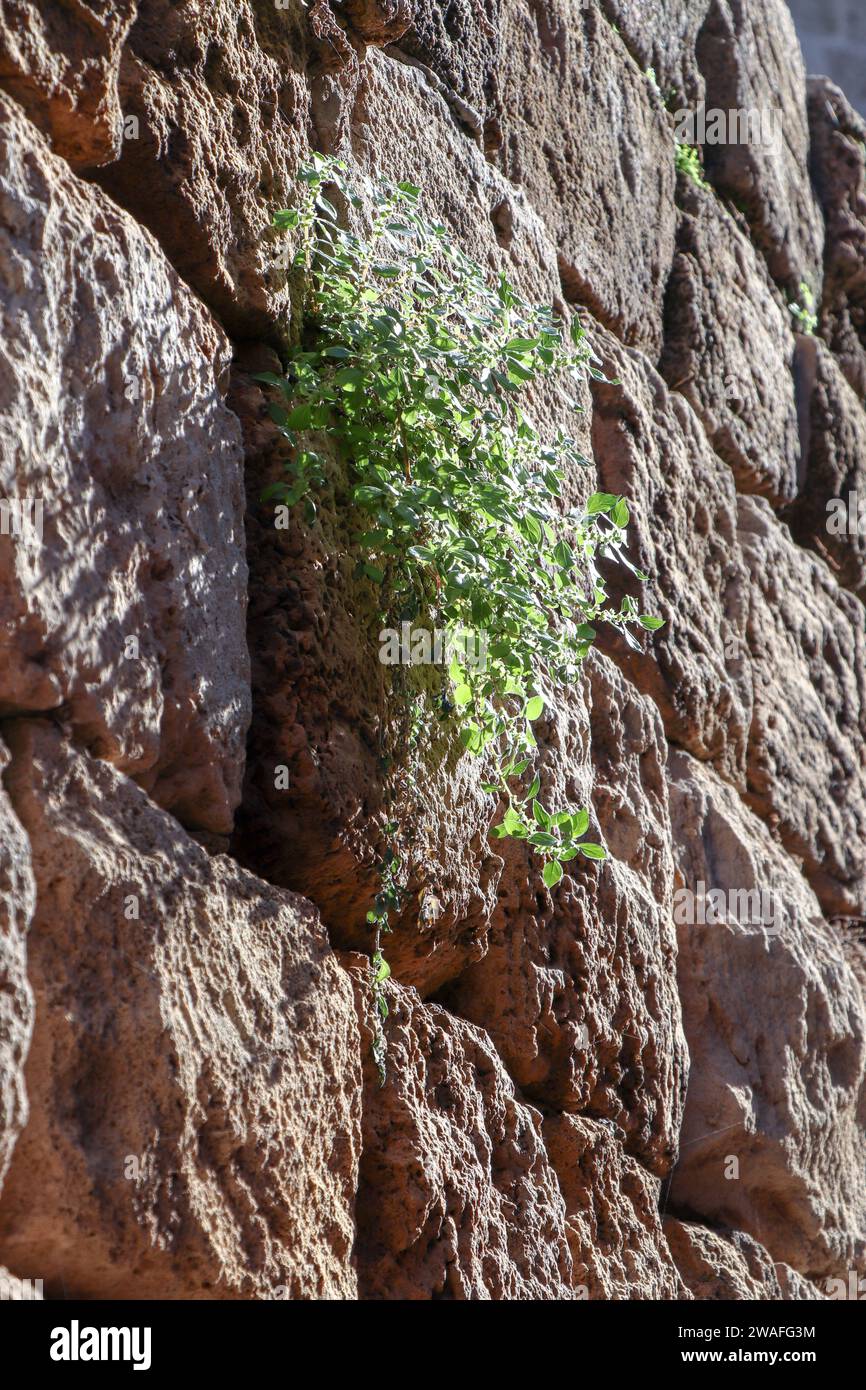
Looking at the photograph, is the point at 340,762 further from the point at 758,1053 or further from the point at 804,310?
the point at 804,310

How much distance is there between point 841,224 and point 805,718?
6.77 ft

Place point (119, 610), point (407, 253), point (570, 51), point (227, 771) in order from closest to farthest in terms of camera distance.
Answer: point (119, 610) → point (227, 771) → point (407, 253) → point (570, 51)

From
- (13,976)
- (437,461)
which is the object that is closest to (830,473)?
(437,461)

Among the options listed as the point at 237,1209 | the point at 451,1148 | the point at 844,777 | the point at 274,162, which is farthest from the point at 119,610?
the point at 844,777

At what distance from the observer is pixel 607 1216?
8.63 feet

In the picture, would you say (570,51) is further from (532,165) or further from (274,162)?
(274,162)

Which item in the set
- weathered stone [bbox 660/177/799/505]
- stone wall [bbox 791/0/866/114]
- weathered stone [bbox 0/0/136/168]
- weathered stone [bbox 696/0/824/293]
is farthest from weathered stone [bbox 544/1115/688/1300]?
stone wall [bbox 791/0/866/114]

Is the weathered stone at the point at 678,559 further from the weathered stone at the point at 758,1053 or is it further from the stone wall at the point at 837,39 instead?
the stone wall at the point at 837,39

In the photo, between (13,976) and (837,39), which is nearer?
(13,976)

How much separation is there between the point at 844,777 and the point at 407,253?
251cm

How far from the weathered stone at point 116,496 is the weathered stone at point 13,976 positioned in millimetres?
148

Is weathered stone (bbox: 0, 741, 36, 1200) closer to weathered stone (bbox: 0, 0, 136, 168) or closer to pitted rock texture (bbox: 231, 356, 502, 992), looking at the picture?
pitted rock texture (bbox: 231, 356, 502, 992)

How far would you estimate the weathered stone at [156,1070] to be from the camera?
56.6 inches

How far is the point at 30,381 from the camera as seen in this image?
1496 mm
